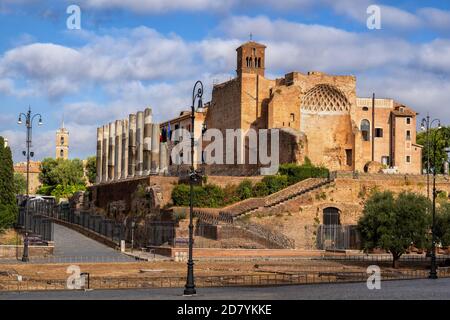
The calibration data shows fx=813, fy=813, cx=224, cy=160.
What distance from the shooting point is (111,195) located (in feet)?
251

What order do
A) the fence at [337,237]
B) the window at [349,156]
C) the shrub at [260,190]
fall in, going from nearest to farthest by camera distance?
the fence at [337,237]
the shrub at [260,190]
the window at [349,156]

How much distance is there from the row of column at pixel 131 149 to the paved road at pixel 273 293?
136ft

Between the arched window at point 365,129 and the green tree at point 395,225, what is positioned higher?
the arched window at point 365,129

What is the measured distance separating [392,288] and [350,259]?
1744 cm

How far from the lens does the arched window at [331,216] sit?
200 feet

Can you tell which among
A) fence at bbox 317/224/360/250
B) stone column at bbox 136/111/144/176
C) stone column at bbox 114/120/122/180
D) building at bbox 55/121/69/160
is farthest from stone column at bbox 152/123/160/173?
building at bbox 55/121/69/160

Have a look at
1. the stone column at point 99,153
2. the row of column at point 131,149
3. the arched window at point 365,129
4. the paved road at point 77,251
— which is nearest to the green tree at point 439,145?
the arched window at point 365,129

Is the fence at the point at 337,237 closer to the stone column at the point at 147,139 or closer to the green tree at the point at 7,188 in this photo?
the stone column at the point at 147,139

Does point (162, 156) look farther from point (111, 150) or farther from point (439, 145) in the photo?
point (439, 145)

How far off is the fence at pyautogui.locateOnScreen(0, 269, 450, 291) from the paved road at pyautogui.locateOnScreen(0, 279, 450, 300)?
168 centimetres

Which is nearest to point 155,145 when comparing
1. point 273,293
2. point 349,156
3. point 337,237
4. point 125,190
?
point 125,190

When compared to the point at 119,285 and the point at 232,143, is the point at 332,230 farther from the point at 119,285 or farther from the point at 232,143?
the point at 119,285

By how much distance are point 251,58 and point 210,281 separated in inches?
1836

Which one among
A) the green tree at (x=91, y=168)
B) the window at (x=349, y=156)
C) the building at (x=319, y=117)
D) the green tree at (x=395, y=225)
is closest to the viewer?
the green tree at (x=395, y=225)
